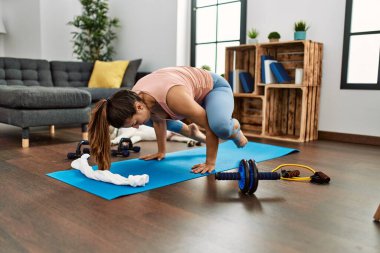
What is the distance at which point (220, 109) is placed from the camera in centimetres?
178

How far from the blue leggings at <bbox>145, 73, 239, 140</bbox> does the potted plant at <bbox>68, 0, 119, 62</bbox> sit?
10.0ft

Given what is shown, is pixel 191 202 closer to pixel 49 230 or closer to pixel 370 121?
pixel 49 230

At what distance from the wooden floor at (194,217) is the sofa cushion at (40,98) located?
0.71 m

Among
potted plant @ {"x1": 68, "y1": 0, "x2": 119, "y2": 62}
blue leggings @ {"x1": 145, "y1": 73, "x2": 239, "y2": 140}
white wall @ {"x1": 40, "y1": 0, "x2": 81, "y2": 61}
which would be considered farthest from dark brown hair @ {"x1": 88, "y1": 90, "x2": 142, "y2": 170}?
white wall @ {"x1": 40, "y1": 0, "x2": 81, "y2": 61}

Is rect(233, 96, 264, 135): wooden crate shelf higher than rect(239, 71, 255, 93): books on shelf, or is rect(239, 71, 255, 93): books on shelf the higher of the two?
rect(239, 71, 255, 93): books on shelf

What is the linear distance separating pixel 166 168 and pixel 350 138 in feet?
5.77

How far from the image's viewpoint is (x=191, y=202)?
4.58ft

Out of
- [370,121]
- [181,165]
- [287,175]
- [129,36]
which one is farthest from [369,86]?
[129,36]

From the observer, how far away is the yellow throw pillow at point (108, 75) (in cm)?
387

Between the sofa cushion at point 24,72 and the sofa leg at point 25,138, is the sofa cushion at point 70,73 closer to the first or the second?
the sofa cushion at point 24,72

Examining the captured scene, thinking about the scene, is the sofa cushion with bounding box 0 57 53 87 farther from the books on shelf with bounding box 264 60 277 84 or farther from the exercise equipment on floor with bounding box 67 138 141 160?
the books on shelf with bounding box 264 60 277 84

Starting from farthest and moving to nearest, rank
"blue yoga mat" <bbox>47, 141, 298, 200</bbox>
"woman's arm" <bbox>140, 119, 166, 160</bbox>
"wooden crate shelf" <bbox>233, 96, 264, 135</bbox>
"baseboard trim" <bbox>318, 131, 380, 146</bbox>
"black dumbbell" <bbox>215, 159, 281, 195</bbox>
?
1. "wooden crate shelf" <bbox>233, 96, 264, 135</bbox>
2. "baseboard trim" <bbox>318, 131, 380, 146</bbox>
3. "woman's arm" <bbox>140, 119, 166, 160</bbox>
4. "blue yoga mat" <bbox>47, 141, 298, 200</bbox>
5. "black dumbbell" <bbox>215, 159, 281, 195</bbox>

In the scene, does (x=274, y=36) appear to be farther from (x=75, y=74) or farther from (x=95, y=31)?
(x=95, y=31)

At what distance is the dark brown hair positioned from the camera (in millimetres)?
1507
